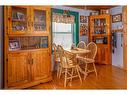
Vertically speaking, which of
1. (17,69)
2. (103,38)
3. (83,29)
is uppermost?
(83,29)

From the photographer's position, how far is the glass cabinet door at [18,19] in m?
2.31

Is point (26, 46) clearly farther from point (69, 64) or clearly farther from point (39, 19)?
point (69, 64)

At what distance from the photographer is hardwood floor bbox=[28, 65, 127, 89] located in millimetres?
2619

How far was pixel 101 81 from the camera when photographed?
2.94 metres

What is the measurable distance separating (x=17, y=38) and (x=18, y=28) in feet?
0.49

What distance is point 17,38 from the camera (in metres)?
2.48

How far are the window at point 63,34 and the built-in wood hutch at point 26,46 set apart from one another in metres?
0.51

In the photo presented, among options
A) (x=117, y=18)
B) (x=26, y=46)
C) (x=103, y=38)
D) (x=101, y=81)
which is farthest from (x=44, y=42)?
(x=117, y=18)

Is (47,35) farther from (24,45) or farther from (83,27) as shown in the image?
(83,27)

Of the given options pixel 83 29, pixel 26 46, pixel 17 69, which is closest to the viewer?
pixel 17 69

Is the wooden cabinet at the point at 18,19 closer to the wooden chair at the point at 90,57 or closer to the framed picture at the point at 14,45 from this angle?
the framed picture at the point at 14,45

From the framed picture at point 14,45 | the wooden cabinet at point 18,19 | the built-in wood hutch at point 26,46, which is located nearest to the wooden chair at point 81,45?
the built-in wood hutch at point 26,46

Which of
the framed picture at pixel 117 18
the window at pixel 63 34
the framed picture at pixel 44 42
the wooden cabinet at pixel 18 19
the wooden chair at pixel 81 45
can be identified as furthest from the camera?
the framed picture at pixel 117 18

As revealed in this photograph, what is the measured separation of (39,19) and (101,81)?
1499mm
